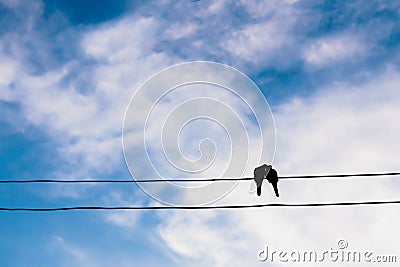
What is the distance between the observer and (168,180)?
471 inches

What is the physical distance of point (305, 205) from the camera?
11.0m

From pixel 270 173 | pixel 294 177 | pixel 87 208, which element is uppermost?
pixel 270 173

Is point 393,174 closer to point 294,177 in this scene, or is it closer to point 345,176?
point 345,176

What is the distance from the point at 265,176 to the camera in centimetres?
1234

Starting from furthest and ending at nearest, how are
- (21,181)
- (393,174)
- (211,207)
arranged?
(21,181)
(211,207)
(393,174)

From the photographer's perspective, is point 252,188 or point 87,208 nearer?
point 87,208

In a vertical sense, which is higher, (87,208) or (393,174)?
(393,174)

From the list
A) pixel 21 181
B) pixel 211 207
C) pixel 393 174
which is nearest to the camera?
pixel 393 174

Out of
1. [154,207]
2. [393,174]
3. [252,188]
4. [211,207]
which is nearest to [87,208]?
[154,207]

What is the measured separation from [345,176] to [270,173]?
2.17 m

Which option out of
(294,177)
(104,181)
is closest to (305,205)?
(294,177)

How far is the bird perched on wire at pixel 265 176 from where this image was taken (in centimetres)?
1232

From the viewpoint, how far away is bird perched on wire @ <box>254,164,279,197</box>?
12324mm

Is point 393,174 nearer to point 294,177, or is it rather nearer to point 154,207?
point 294,177
